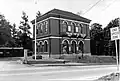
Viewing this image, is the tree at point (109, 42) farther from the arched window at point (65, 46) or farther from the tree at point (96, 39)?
the arched window at point (65, 46)

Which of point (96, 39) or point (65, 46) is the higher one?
point (96, 39)

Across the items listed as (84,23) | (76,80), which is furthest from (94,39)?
(76,80)

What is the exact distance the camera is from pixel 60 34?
1532 inches

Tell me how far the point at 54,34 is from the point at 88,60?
30.9 feet

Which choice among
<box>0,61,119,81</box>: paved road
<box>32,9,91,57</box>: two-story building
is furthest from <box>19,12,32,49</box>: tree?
→ <box>0,61,119,81</box>: paved road

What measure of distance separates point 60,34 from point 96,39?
2657cm

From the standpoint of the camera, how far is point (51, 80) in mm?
11188

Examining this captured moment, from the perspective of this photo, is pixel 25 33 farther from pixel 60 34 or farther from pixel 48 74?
pixel 48 74

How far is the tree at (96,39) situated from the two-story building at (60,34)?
15797mm

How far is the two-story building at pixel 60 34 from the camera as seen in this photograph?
125 ft

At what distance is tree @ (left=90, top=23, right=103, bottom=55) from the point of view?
196ft

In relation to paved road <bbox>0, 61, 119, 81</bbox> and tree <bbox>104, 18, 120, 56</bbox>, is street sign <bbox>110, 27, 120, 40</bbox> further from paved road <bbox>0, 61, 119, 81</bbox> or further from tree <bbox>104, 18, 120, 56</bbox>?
tree <bbox>104, 18, 120, 56</bbox>

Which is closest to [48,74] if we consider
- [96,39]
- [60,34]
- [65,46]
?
[60,34]

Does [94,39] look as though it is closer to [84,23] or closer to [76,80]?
[84,23]
